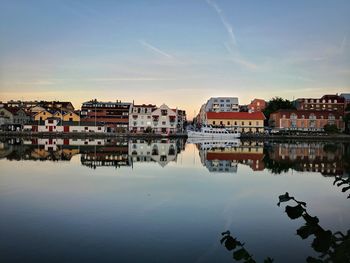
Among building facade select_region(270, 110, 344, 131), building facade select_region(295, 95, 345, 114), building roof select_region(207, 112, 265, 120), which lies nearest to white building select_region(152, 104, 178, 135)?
building roof select_region(207, 112, 265, 120)

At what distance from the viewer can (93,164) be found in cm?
2320

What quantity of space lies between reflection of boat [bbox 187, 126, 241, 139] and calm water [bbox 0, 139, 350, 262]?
41.9 meters

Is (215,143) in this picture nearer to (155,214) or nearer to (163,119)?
(163,119)

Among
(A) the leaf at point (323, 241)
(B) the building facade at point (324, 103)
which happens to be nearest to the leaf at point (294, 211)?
(A) the leaf at point (323, 241)

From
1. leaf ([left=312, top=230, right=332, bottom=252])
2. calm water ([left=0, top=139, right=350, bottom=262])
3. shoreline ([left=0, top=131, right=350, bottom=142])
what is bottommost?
calm water ([left=0, top=139, right=350, bottom=262])

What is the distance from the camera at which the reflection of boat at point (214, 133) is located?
62.7 m

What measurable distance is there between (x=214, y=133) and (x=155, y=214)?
53699 millimetres

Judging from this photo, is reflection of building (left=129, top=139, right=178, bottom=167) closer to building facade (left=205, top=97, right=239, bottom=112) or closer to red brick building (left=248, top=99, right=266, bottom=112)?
building facade (left=205, top=97, right=239, bottom=112)

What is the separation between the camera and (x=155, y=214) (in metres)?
10.8

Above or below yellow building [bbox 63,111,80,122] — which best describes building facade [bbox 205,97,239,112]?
above

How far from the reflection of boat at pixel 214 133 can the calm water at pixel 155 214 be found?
41919mm

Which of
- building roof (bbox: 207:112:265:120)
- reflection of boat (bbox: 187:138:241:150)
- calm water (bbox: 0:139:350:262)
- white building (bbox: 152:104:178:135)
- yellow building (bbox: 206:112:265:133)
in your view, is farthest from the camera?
building roof (bbox: 207:112:265:120)

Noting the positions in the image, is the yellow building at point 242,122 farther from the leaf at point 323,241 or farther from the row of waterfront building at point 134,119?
A: the leaf at point 323,241

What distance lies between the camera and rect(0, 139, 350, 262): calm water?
7715mm
